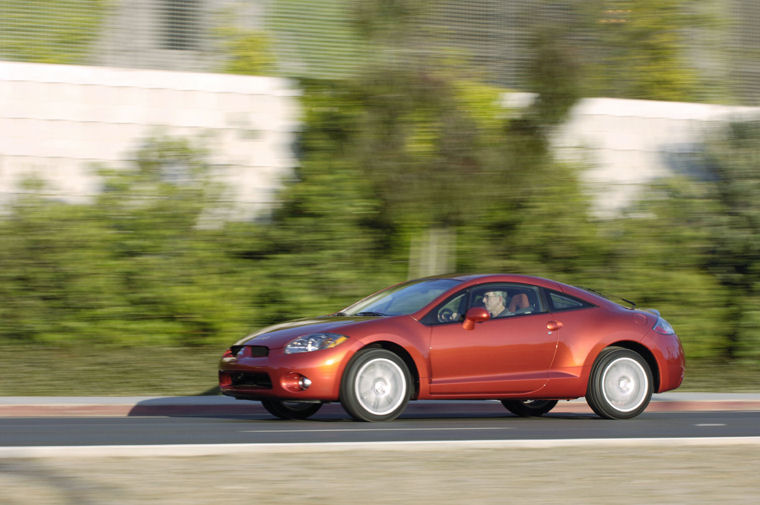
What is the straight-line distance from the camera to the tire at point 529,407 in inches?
474

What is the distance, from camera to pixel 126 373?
51.1 ft

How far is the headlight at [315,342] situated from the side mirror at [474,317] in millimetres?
1238

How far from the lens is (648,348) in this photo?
1102cm

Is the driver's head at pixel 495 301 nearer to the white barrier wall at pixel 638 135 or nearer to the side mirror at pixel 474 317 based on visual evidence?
Answer: the side mirror at pixel 474 317

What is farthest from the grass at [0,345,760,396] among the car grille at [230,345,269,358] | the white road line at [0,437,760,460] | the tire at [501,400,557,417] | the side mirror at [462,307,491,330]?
the white road line at [0,437,760,460]

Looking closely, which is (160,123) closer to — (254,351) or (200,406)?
(200,406)

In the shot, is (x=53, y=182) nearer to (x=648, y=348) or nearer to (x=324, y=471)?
(x=648, y=348)

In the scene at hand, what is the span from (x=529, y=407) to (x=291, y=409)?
8.89 ft

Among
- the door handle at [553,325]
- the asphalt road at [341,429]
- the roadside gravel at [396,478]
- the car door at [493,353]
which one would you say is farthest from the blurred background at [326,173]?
the roadside gravel at [396,478]

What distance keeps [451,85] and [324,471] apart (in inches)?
Result: 509

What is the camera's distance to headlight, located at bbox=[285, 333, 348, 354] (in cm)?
995

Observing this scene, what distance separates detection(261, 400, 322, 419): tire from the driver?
80.6 inches

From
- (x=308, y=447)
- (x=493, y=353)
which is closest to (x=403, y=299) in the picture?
(x=493, y=353)

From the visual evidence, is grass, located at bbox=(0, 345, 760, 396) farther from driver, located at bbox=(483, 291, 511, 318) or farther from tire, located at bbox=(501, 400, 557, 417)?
driver, located at bbox=(483, 291, 511, 318)
